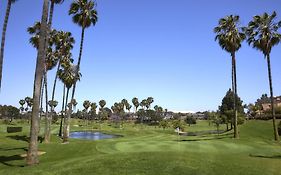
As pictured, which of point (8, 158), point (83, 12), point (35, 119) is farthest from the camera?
point (83, 12)

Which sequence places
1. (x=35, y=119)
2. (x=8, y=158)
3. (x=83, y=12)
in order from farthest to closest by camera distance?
(x=83, y=12) < (x=8, y=158) < (x=35, y=119)

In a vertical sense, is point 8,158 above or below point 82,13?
below

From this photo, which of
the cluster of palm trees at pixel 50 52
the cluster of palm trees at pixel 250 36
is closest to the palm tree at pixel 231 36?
the cluster of palm trees at pixel 250 36

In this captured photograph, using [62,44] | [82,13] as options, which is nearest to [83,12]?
[82,13]

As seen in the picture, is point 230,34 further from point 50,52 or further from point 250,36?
point 50,52

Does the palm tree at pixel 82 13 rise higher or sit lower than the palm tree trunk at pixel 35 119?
higher

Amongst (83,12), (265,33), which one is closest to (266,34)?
(265,33)

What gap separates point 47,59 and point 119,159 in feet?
116

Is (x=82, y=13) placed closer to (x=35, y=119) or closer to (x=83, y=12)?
(x=83, y=12)

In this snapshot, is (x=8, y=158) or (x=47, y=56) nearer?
(x=8, y=158)

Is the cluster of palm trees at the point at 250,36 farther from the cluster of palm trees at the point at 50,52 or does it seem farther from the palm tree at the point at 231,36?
the cluster of palm trees at the point at 50,52

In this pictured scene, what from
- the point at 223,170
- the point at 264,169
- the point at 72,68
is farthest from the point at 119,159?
the point at 72,68

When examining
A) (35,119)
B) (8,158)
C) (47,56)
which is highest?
(47,56)

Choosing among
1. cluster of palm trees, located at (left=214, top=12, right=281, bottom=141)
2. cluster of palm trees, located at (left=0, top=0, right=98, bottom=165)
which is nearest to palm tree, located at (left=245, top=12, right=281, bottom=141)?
cluster of palm trees, located at (left=214, top=12, right=281, bottom=141)
